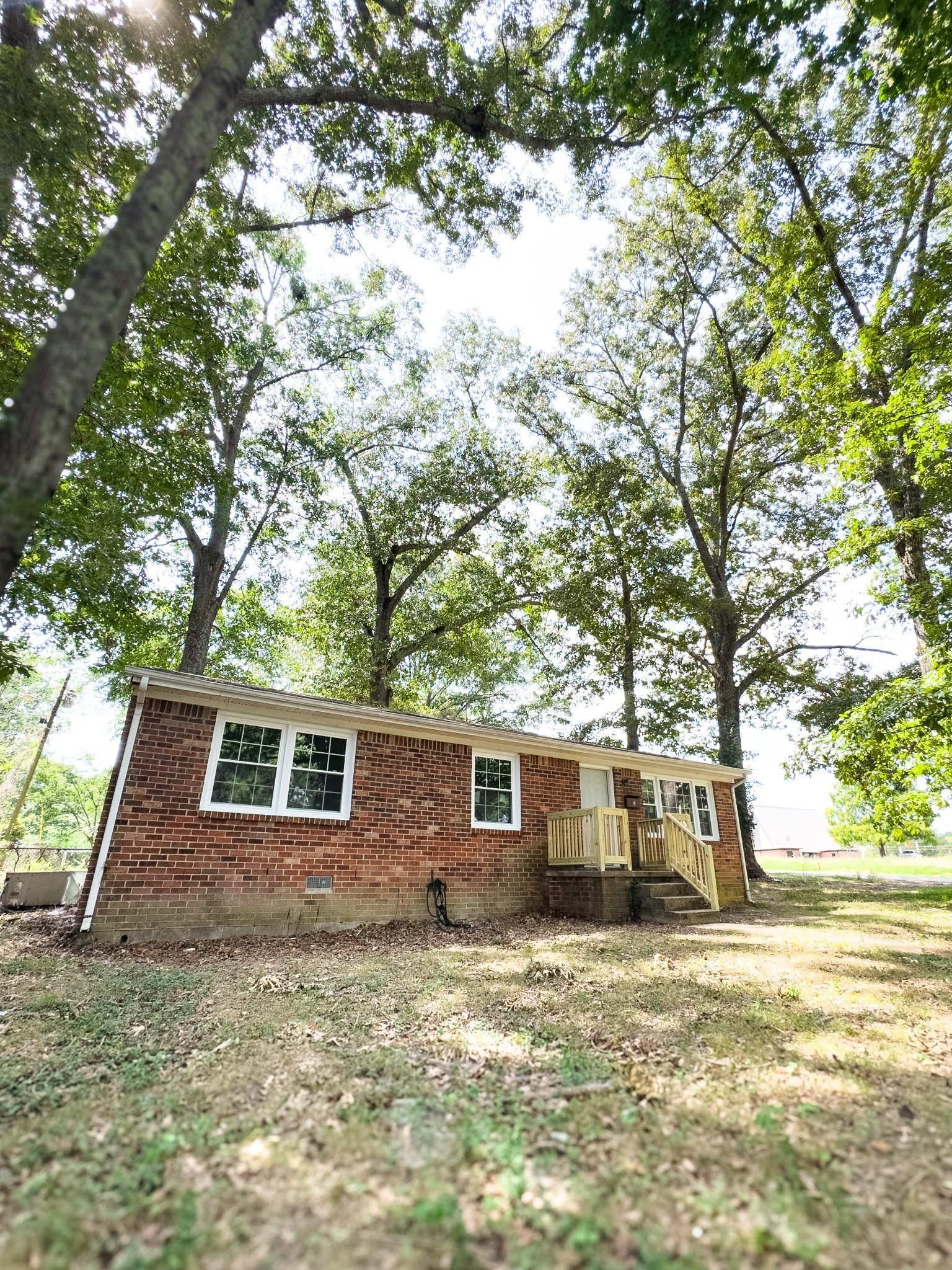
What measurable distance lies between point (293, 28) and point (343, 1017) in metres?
11.1

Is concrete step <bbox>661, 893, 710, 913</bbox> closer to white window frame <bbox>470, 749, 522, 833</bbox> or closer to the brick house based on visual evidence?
the brick house

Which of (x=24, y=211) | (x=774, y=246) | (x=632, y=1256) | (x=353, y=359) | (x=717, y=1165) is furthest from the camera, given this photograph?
(x=353, y=359)

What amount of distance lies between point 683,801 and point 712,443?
453 inches

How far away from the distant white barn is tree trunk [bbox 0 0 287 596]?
63.2 m

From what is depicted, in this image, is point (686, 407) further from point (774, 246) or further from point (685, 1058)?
point (685, 1058)

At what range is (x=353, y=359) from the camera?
52.2ft

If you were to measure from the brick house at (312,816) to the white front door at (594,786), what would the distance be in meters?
0.05

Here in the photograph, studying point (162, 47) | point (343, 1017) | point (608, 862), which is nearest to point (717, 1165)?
point (343, 1017)

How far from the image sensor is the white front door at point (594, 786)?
1134cm

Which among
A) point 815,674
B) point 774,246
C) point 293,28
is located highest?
point 774,246

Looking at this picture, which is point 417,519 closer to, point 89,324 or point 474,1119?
point 89,324

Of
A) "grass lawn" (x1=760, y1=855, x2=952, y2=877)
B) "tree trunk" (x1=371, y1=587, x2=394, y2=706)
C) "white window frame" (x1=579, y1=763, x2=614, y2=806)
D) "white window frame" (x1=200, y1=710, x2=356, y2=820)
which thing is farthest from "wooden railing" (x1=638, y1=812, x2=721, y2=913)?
"grass lawn" (x1=760, y1=855, x2=952, y2=877)

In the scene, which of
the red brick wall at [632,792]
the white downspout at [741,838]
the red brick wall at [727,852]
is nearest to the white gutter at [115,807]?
the red brick wall at [632,792]

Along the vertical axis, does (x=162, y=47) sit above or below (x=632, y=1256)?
above
